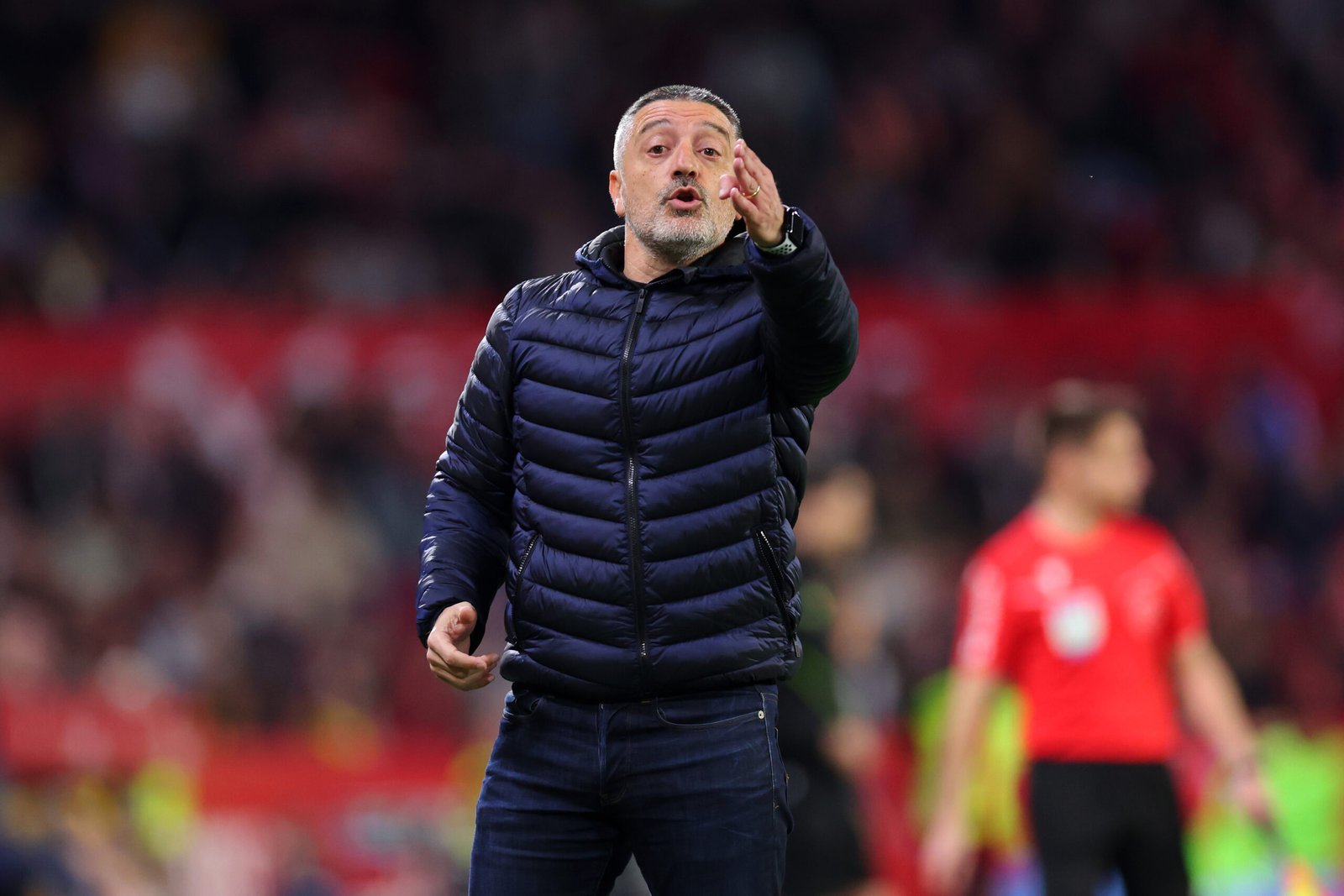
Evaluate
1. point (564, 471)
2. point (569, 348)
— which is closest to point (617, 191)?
point (569, 348)

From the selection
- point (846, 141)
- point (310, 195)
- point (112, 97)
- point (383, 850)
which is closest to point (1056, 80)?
point (846, 141)

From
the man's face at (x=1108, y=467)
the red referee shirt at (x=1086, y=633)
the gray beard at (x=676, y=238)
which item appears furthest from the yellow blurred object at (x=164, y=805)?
the gray beard at (x=676, y=238)

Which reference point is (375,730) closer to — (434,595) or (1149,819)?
(1149,819)

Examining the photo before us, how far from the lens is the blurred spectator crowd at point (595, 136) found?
12805mm

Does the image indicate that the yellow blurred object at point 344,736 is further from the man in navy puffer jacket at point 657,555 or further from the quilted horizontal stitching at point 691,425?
the quilted horizontal stitching at point 691,425

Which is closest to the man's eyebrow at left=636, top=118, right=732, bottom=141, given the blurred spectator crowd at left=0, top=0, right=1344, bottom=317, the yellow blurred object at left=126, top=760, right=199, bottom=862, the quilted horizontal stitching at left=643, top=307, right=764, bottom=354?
the quilted horizontal stitching at left=643, top=307, right=764, bottom=354

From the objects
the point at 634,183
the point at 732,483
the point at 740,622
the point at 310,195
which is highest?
the point at 310,195

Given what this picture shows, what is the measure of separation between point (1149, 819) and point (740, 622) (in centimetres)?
275

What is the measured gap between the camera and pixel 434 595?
3.73 m

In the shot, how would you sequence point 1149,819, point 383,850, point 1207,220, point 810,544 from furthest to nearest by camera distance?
point 1207,220 → point 383,850 → point 810,544 → point 1149,819

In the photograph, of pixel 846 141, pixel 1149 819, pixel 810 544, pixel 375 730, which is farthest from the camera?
pixel 846 141

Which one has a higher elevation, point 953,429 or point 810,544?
point 953,429

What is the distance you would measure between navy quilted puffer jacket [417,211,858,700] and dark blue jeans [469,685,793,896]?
0.06 meters

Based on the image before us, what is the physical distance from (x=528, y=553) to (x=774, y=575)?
490mm
